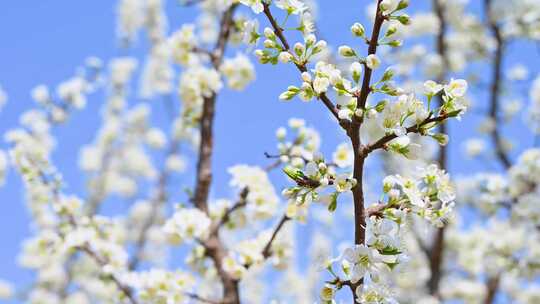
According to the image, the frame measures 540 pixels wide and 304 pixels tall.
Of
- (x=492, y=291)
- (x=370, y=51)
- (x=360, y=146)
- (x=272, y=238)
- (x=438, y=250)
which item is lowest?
(x=360, y=146)

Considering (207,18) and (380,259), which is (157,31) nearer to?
(207,18)

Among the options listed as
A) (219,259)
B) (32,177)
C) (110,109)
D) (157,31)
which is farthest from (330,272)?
(110,109)

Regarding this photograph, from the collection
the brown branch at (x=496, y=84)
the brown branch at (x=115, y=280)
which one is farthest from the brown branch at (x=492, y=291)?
the brown branch at (x=115, y=280)

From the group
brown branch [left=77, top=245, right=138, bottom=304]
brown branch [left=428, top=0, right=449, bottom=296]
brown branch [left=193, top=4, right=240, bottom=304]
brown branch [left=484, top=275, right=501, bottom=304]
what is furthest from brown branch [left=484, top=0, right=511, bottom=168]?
brown branch [left=77, top=245, right=138, bottom=304]

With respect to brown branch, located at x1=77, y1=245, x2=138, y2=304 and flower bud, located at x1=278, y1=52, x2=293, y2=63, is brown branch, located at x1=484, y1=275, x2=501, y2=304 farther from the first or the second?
flower bud, located at x1=278, y1=52, x2=293, y2=63

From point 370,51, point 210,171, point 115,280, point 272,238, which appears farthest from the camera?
point 210,171

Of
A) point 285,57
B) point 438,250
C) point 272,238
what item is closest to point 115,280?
point 272,238

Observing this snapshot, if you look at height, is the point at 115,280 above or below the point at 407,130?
above

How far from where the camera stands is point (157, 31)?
7.86m

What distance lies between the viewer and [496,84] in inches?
271

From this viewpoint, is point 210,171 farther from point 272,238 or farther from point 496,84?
point 496,84

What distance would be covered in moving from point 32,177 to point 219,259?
4.81ft

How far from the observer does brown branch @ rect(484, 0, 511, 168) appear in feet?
21.9

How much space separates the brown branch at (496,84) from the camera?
21.9 ft
